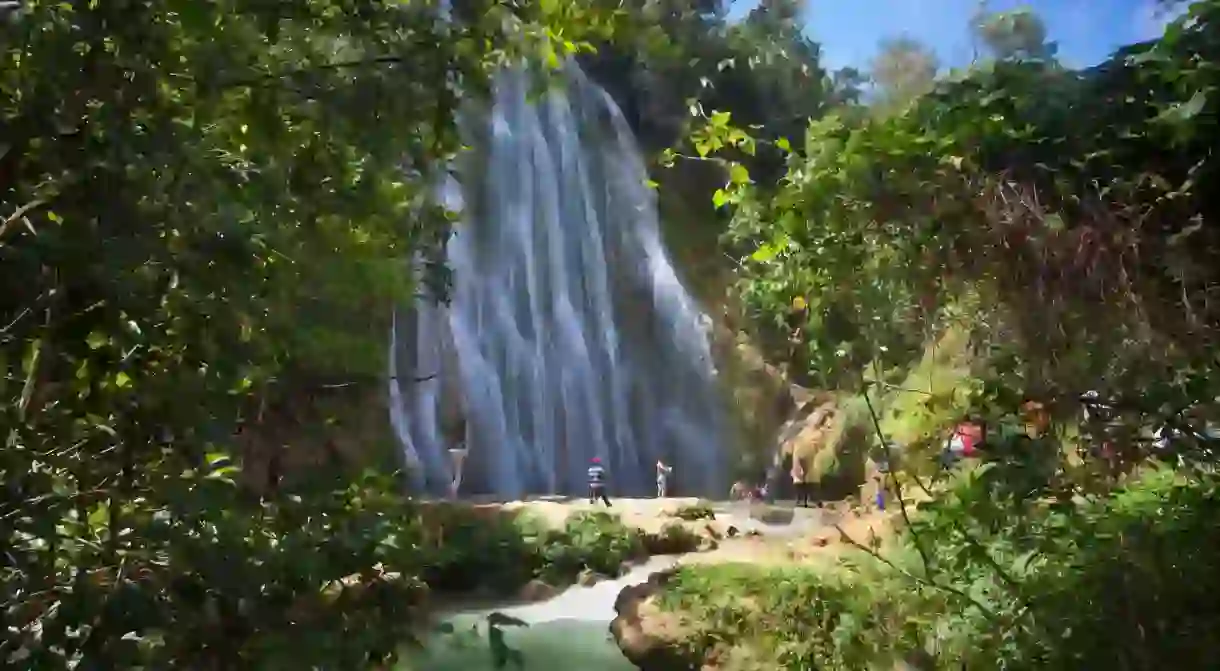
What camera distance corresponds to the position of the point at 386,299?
11.9ft

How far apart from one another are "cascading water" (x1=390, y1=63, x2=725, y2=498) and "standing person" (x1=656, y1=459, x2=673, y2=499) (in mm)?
458

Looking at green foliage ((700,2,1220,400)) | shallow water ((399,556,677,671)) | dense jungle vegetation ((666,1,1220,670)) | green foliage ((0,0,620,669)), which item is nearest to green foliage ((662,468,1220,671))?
dense jungle vegetation ((666,1,1220,670))

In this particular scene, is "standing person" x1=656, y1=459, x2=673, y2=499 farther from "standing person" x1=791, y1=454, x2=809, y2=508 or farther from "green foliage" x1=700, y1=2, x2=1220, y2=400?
"green foliage" x1=700, y1=2, x2=1220, y2=400

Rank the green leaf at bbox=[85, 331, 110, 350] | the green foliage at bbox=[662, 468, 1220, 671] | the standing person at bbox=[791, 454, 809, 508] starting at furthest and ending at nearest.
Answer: the standing person at bbox=[791, 454, 809, 508] < the green foliage at bbox=[662, 468, 1220, 671] < the green leaf at bbox=[85, 331, 110, 350]

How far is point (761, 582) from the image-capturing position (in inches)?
266

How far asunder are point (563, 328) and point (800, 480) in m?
6.97

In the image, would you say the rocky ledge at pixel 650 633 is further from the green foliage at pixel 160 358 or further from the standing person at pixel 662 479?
the standing person at pixel 662 479

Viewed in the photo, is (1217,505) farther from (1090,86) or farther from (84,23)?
(84,23)

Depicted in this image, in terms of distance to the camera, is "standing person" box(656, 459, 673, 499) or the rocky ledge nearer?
the rocky ledge

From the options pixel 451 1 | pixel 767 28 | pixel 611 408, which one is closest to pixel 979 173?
pixel 451 1

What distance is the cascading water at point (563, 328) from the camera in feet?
61.0

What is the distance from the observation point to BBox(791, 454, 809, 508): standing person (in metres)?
14.4

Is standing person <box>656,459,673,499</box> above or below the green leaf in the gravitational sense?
above

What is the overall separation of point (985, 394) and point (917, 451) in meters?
2.81
